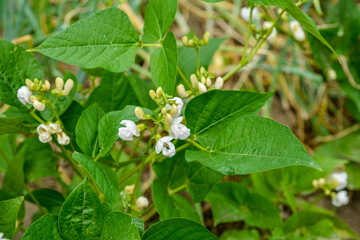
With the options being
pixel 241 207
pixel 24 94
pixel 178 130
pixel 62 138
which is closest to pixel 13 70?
pixel 24 94

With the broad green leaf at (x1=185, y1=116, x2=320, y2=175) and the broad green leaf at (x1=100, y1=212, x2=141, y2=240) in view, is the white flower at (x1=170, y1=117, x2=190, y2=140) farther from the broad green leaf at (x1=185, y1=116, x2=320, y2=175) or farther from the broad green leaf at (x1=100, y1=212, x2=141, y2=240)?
the broad green leaf at (x1=100, y1=212, x2=141, y2=240)

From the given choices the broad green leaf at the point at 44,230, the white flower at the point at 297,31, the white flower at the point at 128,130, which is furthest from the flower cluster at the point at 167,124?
the white flower at the point at 297,31

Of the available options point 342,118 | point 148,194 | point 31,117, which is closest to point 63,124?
point 31,117

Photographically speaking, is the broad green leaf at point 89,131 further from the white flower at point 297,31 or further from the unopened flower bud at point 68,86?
the white flower at point 297,31

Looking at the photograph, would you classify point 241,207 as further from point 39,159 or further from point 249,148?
point 39,159

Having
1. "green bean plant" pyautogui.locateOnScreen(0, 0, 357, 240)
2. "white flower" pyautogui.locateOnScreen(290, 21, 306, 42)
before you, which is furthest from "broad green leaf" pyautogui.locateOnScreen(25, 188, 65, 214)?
"white flower" pyautogui.locateOnScreen(290, 21, 306, 42)
